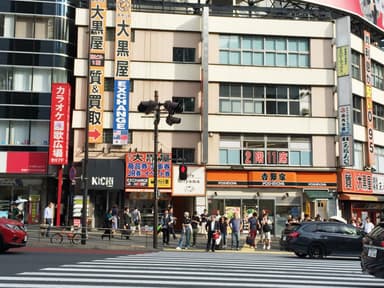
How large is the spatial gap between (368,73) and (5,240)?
95.5 feet

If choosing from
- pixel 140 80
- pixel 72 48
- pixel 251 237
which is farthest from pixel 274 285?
pixel 72 48

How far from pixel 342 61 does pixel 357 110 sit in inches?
169

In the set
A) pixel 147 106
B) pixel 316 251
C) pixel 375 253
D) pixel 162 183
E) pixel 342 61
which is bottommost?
pixel 316 251

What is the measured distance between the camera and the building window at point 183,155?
109 feet

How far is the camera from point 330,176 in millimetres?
33594

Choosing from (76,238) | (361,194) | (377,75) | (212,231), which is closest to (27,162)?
(76,238)

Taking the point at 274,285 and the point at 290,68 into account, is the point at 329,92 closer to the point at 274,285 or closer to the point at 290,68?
the point at 290,68

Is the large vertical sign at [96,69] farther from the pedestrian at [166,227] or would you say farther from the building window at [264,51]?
the pedestrian at [166,227]

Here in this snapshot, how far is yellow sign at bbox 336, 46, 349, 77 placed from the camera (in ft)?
110

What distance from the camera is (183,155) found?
33.4 metres

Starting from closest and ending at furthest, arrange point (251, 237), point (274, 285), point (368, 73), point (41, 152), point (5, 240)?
point (274, 285) → point (5, 240) → point (251, 237) → point (41, 152) → point (368, 73)

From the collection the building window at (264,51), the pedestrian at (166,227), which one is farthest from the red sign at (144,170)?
the building window at (264,51)

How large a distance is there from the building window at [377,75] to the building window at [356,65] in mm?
2699

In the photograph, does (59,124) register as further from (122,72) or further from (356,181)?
(356,181)
